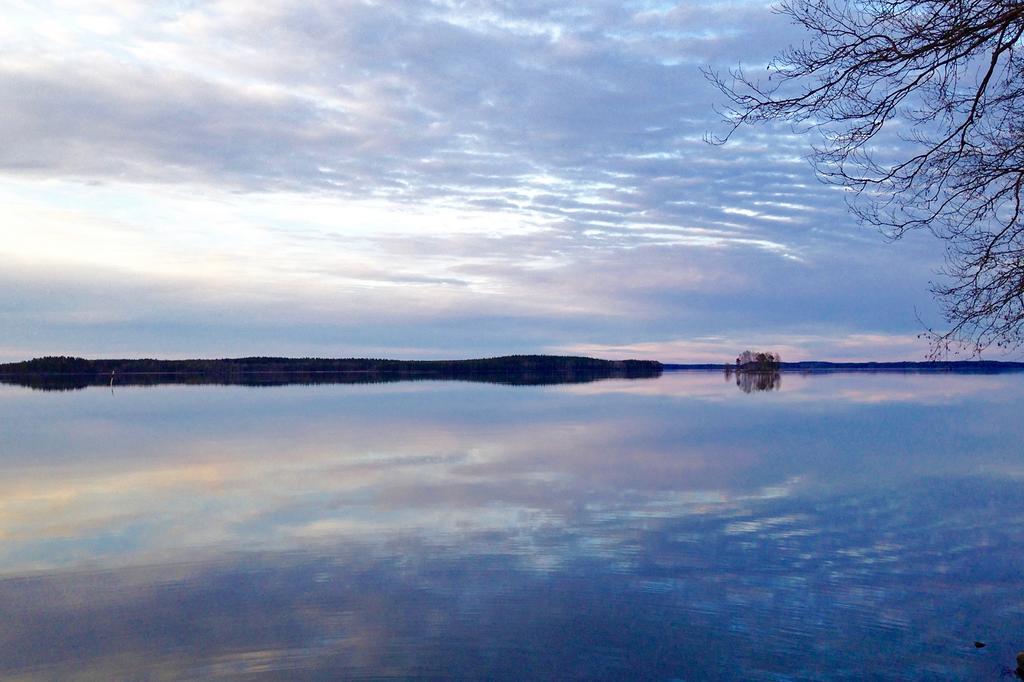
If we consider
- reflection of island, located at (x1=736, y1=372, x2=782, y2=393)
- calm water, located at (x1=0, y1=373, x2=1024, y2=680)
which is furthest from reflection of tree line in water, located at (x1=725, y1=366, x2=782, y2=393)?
calm water, located at (x1=0, y1=373, x2=1024, y2=680)

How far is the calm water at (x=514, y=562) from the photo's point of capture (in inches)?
222

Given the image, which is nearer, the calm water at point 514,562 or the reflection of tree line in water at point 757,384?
the calm water at point 514,562

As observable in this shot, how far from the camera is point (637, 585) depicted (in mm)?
7129

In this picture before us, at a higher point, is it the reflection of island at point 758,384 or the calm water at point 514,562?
the reflection of island at point 758,384

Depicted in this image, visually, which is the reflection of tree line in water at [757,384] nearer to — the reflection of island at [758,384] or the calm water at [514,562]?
the reflection of island at [758,384]

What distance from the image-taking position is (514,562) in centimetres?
788

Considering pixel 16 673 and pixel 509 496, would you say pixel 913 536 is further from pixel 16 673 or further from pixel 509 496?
pixel 16 673

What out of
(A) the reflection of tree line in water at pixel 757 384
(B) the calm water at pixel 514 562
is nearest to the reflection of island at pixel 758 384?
(A) the reflection of tree line in water at pixel 757 384

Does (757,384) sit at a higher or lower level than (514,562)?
higher

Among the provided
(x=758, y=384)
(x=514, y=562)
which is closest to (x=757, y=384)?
(x=758, y=384)

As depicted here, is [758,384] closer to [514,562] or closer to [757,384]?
Answer: [757,384]

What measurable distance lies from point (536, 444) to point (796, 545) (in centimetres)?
987

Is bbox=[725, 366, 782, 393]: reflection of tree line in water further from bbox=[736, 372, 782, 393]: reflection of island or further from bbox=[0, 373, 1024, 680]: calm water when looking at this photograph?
bbox=[0, 373, 1024, 680]: calm water

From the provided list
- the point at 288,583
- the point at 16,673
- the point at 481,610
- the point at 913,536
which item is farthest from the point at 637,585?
the point at 16,673
